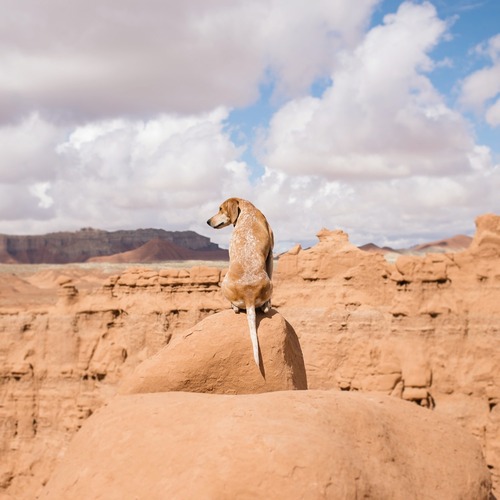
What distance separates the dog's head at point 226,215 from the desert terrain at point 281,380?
175 centimetres

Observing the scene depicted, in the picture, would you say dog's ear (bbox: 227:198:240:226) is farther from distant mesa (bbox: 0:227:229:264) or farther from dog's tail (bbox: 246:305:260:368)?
distant mesa (bbox: 0:227:229:264)

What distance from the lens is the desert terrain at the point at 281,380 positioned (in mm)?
5070

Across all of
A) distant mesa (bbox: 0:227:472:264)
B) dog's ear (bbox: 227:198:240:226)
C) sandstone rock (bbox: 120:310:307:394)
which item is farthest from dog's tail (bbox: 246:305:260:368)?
distant mesa (bbox: 0:227:472:264)

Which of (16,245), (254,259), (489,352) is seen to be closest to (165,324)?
(489,352)

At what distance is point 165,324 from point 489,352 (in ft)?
43.4

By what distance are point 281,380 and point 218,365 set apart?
0.82 meters

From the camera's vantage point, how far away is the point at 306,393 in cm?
576

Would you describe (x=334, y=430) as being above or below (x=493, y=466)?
above

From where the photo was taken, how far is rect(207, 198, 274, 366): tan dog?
7.84m

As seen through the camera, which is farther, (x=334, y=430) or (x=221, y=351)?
(x=221, y=351)

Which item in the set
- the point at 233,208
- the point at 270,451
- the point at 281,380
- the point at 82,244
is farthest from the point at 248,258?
the point at 82,244

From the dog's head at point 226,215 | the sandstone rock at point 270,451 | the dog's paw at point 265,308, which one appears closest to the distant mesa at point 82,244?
the dog's head at point 226,215

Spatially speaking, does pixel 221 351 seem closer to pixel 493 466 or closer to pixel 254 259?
pixel 254 259

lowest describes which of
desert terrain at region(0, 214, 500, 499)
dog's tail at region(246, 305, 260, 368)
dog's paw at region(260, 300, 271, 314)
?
desert terrain at region(0, 214, 500, 499)
